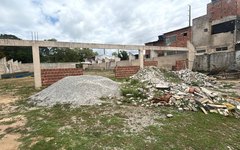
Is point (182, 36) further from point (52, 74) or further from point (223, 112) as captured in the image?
point (223, 112)

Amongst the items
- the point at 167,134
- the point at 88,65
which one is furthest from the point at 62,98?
the point at 88,65

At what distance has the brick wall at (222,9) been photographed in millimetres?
18016

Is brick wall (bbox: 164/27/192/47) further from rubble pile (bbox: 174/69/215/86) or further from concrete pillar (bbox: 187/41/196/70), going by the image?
rubble pile (bbox: 174/69/215/86)

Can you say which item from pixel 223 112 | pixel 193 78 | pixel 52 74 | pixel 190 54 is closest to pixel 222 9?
pixel 190 54

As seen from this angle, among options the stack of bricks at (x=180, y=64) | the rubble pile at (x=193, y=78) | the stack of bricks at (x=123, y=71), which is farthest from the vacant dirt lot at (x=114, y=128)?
the stack of bricks at (x=180, y=64)

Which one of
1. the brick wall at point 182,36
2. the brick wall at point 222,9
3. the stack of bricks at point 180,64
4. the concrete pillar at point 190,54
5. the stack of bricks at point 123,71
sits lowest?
the stack of bricks at point 123,71

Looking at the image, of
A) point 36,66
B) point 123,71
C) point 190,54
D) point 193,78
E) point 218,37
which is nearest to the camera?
point 36,66

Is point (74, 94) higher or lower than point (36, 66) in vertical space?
lower

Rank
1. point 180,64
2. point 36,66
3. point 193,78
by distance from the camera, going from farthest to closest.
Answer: point 180,64 → point 193,78 → point 36,66

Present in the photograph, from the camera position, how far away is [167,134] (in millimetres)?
4070

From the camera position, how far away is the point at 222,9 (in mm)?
19094

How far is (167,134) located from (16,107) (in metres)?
5.86

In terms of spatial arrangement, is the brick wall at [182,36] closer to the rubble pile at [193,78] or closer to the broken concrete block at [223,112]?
the rubble pile at [193,78]

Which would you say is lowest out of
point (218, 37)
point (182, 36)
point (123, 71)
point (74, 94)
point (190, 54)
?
point (74, 94)
